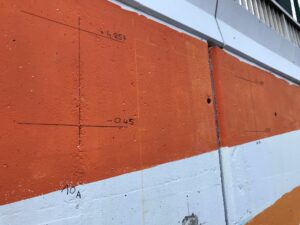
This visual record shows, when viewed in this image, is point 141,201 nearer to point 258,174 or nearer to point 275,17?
point 258,174

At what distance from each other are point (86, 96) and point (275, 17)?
14.9 feet

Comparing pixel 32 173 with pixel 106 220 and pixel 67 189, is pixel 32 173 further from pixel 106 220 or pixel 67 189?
pixel 106 220

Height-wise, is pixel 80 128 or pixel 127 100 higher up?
pixel 127 100

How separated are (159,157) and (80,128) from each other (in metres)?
0.80

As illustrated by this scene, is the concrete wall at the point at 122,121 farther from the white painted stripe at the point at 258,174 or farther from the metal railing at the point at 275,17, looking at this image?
the metal railing at the point at 275,17

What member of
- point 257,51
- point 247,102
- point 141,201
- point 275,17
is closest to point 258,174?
point 247,102

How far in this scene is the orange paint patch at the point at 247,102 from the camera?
12.2 ft

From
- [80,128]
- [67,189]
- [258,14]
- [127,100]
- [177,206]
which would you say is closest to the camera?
[67,189]

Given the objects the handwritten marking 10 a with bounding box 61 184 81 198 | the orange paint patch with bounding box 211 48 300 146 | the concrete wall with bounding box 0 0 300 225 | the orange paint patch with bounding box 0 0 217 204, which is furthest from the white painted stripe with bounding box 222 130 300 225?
the handwritten marking 10 a with bounding box 61 184 81 198

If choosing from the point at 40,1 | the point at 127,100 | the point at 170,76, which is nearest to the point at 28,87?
the point at 40,1

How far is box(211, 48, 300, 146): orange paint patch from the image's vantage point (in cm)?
371

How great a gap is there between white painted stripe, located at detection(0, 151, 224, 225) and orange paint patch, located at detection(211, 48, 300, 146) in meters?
0.51

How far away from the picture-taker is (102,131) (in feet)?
7.93

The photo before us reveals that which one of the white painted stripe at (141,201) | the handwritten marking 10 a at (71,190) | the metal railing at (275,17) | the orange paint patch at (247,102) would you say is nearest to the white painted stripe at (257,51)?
the orange paint patch at (247,102)
